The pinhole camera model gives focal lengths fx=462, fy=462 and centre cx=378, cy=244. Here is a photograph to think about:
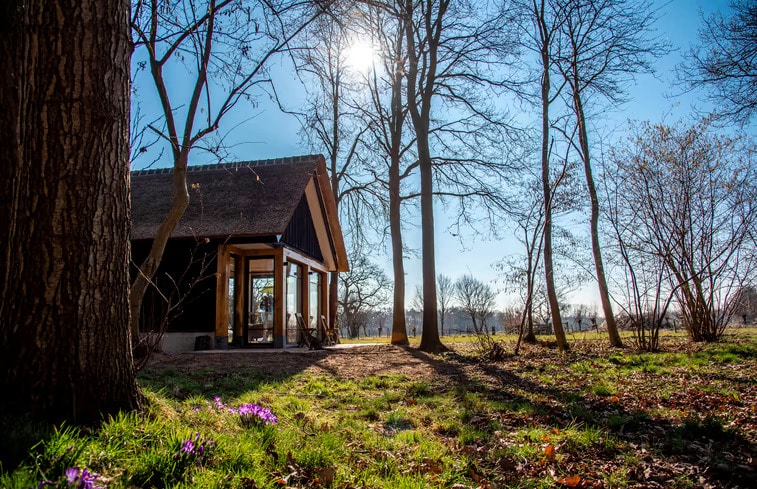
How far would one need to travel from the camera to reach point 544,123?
1227 cm

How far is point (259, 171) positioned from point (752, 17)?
12775 mm

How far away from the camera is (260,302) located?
44.6 ft

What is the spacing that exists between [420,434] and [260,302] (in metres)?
10.5

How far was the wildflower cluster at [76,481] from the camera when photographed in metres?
1.71

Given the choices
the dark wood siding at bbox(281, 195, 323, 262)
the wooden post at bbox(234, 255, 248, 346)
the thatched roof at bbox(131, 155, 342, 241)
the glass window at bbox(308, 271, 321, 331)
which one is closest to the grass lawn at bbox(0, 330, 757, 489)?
the thatched roof at bbox(131, 155, 342, 241)

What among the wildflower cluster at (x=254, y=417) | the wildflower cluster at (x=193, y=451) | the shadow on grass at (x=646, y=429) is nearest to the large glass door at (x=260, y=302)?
the shadow on grass at (x=646, y=429)

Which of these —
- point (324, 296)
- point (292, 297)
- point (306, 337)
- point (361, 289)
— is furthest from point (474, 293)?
point (306, 337)

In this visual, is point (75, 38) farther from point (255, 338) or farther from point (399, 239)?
point (399, 239)

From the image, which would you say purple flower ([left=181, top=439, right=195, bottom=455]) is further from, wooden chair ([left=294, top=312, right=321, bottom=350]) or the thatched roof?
wooden chair ([left=294, top=312, right=321, bottom=350])

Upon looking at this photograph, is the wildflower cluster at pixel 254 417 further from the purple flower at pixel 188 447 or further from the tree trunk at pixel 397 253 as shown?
the tree trunk at pixel 397 253

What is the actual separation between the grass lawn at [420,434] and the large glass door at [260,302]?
6.21 meters

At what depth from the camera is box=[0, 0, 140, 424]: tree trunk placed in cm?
245

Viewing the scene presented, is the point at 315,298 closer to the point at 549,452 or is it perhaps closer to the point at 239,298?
the point at 239,298

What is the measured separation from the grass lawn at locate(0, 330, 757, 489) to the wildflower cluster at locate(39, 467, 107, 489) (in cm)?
7
